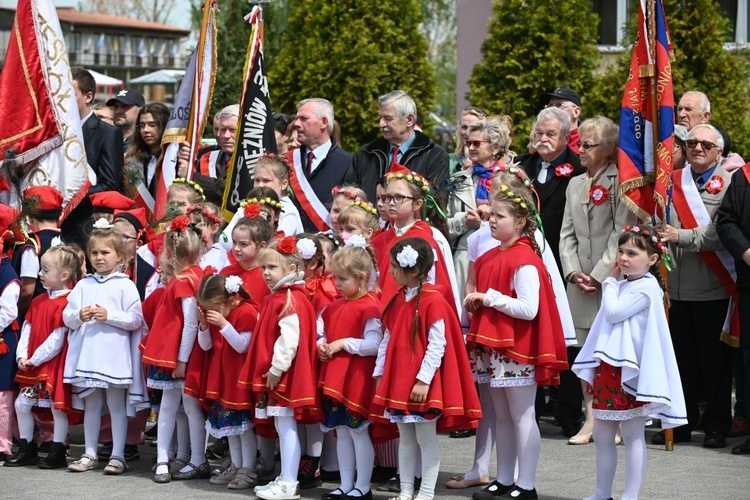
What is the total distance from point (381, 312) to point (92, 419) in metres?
2.26

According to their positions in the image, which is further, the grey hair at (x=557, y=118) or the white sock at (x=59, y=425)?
the grey hair at (x=557, y=118)

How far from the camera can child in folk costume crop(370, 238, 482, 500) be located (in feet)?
21.5

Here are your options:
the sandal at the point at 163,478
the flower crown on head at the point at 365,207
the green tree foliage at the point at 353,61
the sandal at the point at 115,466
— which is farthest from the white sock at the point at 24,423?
the green tree foliage at the point at 353,61

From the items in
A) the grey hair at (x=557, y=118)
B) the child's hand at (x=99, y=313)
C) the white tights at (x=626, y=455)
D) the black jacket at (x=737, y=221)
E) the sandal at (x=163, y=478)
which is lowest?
the sandal at (x=163, y=478)

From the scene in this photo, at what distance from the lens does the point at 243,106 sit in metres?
9.48

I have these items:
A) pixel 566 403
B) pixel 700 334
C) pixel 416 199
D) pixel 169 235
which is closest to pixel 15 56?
pixel 169 235

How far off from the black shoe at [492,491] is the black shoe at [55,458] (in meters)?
2.84

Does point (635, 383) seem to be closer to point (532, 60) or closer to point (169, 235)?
point (169, 235)

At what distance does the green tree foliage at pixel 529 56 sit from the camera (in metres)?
14.8

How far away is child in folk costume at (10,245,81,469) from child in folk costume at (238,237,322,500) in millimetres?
1532

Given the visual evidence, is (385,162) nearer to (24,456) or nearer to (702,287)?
(702,287)

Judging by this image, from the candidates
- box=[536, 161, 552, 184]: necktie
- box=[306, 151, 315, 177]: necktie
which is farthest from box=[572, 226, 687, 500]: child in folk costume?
box=[306, 151, 315, 177]: necktie

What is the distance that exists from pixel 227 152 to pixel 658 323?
5.20 meters

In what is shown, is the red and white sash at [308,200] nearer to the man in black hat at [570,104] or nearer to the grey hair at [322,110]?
the grey hair at [322,110]
